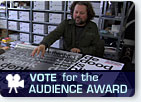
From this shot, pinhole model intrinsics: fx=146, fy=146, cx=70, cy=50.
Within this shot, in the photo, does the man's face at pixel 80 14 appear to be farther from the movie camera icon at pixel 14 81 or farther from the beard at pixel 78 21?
the movie camera icon at pixel 14 81

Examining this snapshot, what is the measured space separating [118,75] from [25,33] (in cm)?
241

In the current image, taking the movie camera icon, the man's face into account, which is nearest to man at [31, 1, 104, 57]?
the man's face

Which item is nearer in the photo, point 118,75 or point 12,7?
point 118,75

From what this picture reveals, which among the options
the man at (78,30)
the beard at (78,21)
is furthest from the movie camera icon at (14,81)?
the beard at (78,21)

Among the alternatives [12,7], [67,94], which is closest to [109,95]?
[67,94]

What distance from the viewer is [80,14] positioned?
125 cm

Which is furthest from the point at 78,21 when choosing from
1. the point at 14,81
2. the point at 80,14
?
the point at 14,81

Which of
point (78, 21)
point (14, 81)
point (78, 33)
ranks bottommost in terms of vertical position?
point (14, 81)

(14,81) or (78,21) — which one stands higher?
(78,21)

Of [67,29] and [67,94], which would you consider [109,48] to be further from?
[67,94]

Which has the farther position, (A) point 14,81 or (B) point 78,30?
(B) point 78,30

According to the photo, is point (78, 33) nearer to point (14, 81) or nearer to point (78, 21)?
point (78, 21)

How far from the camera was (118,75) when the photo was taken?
0.66m

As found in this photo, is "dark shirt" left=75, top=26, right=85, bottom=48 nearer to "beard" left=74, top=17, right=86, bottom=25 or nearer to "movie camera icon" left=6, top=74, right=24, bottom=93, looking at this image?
"beard" left=74, top=17, right=86, bottom=25
